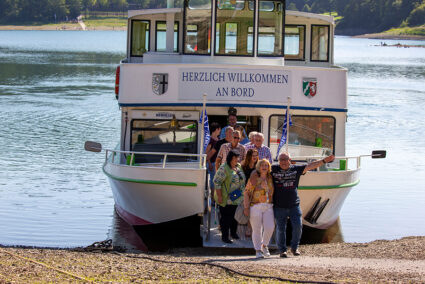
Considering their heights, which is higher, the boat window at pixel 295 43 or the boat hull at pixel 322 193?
the boat window at pixel 295 43

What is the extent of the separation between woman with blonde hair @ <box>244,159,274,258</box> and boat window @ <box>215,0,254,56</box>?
482cm

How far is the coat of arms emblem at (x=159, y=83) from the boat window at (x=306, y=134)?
216 cm

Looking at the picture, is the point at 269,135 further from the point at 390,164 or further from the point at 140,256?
the point at 390,164

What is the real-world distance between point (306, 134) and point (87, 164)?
422 inches

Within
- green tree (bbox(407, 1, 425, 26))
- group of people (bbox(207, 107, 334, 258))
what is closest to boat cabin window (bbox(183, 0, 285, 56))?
group of people (bbox(207, 107, 334, 258))

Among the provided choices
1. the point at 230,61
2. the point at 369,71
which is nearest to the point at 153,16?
the point at 230,61

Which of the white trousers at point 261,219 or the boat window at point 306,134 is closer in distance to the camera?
the white trousers at point 261,219

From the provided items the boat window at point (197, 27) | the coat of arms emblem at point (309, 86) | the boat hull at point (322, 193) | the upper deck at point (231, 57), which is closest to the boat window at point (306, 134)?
the upper deck at point (231, 57)

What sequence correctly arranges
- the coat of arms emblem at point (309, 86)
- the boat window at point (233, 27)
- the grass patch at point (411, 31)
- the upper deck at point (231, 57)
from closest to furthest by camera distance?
the upper deck at point (231, 57) < the coat of arms emblem at point (309, 86) < the boat window at point (233, 27) < the grass patch at point (411, 31)

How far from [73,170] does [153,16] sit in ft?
25.3

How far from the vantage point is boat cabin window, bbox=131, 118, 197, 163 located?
14859mm

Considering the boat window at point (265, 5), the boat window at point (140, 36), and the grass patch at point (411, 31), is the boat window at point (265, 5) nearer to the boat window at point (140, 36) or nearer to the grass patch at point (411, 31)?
the boat window at point (140, 36)

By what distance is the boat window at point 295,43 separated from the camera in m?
16.9

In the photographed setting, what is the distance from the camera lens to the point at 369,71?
70.6 m
